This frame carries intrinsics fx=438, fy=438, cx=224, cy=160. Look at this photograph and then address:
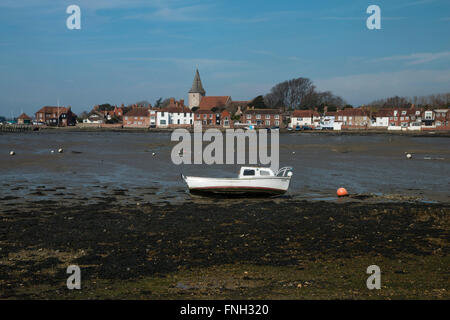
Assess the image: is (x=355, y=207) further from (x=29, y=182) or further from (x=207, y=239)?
(x=29, y=182)

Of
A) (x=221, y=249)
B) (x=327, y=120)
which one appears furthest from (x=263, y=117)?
(x=221, y=249)

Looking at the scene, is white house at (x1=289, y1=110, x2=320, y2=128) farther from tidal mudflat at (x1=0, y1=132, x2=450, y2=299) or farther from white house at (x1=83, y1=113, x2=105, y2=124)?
tidal mudflat at (x1=0, y1=132, x2=450, y2=299)

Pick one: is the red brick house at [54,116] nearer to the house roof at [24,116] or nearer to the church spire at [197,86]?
the house roof at [24,116]

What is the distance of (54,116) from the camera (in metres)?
175

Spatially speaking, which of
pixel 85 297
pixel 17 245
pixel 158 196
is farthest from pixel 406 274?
pixel 158 196

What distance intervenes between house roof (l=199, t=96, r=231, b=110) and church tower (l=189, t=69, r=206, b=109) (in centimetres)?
1087

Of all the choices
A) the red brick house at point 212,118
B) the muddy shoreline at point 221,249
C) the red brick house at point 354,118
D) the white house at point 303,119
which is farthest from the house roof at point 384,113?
the muddy shoreline at point 221,249

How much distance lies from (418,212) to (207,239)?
10.2 m

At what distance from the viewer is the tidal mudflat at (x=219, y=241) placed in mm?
10625

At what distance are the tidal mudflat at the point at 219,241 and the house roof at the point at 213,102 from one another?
131940 mm

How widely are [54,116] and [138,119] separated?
42356mm

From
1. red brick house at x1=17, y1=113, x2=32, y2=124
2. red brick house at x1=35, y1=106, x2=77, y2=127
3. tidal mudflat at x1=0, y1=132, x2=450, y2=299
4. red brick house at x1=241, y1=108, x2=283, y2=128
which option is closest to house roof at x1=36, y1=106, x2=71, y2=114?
red brick house at x1=35, y1=106, x2=77, y2=127

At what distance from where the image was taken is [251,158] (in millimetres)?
47625
